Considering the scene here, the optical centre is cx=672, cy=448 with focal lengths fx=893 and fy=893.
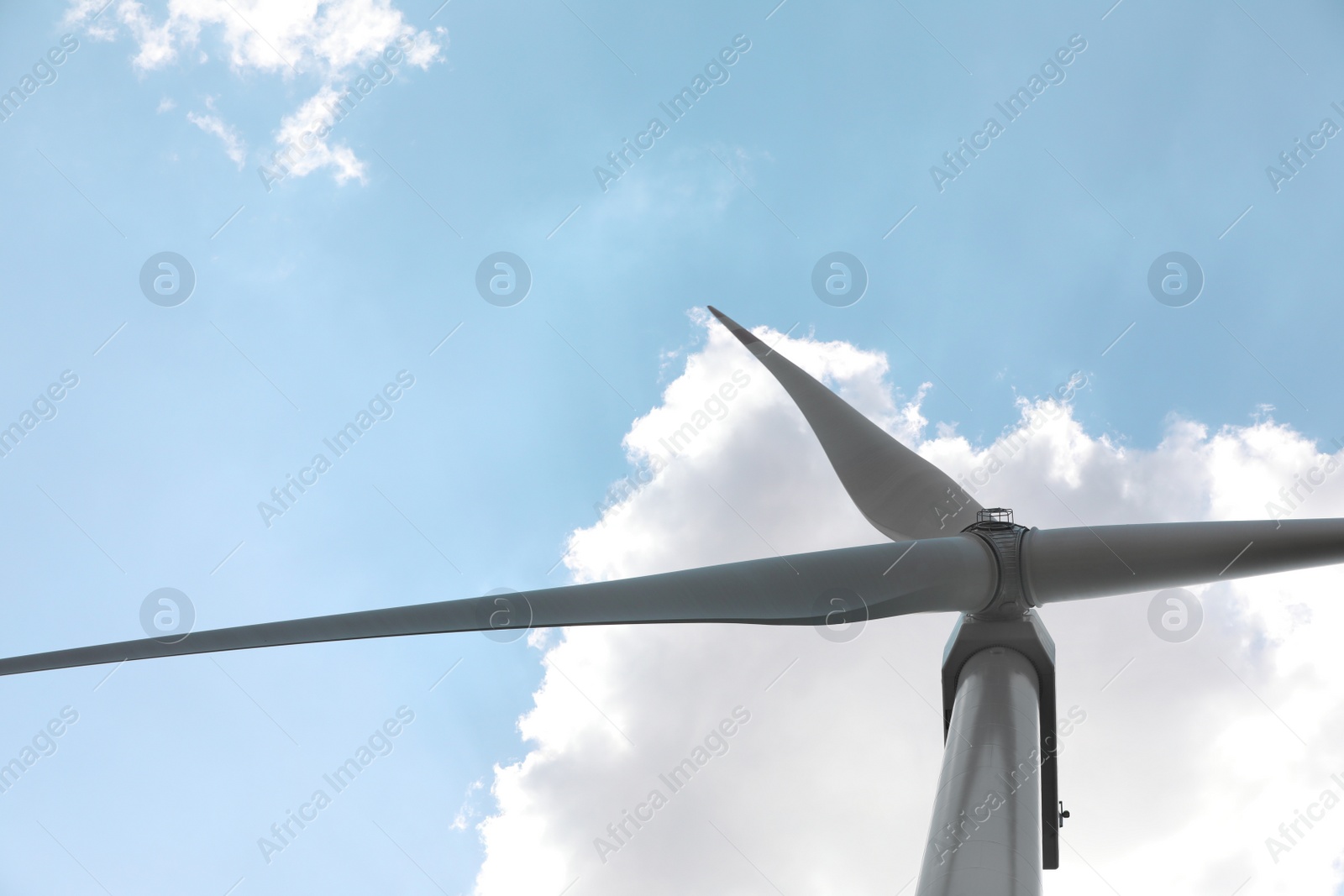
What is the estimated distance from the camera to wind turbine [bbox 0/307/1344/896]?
33.1 ft

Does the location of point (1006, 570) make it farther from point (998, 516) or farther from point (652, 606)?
point (652, 606)

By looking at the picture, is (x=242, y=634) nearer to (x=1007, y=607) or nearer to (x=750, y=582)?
(x=750, y=582)

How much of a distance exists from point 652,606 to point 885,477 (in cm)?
934

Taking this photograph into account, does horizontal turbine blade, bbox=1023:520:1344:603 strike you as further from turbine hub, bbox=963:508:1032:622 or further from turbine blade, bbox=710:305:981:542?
turbine blade, bbox=710:305:981:542

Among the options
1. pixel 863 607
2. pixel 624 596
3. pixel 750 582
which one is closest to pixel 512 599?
pixel 624 596

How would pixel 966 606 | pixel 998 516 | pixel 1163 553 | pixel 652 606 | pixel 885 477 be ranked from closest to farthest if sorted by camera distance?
1. pixel 652 606
2. pixel 1163 553
3. pixel 966 606
4. pixel 998 516
5. pixel 885 477

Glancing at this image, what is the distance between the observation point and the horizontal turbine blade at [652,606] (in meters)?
9.59

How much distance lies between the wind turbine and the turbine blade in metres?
0.05

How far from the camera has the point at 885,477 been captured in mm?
18250

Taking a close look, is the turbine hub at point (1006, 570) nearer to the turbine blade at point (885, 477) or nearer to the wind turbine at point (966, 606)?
the wind turbine at point (966, 606)

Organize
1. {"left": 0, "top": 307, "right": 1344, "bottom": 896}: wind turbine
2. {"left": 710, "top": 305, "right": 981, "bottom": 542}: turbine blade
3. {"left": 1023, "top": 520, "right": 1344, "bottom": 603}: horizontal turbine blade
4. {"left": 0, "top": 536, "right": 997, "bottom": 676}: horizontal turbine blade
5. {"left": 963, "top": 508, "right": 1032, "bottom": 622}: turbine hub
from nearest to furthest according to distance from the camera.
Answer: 1. {"left": 0, "top": 536, "right": 997, "bottom": 676}: horizontal turbine blade
2. {"left": 0, "top": 307, "right": 1344, "bottom": 896}: wind turbine
3. {"left": 1023, "top": 520, "right": 1344, "bottom": 603}: horizontal turbine blade
4. {"left": 963, "top": 508, "right": 1032, "bottom": 622}: turbine hub
5. {"left": 710, "top": 305, "right": 981, "bottom": 542}: turbine blade

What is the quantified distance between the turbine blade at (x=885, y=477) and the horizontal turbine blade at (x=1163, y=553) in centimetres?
281

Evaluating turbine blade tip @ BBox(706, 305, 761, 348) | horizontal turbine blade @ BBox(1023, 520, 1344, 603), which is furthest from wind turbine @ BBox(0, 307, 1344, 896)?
turbine blade tip @ BBox(706, 305, 761, 348)

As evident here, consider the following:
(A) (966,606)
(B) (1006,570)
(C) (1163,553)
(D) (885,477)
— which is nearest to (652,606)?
(A) (966,606)
